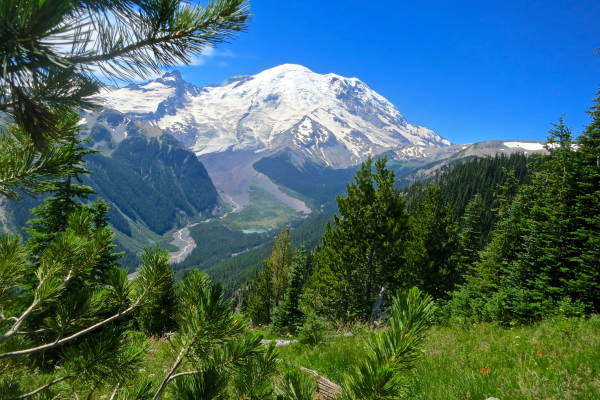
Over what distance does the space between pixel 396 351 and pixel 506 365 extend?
238 inches

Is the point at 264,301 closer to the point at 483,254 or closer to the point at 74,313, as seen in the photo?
the point at 483,254

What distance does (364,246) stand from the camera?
14.6 metres

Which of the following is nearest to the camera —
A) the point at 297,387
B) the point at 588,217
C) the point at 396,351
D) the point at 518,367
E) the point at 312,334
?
the point at 396,351

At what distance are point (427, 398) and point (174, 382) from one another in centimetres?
409

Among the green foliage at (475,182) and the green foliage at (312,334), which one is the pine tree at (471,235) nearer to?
the green foliage at (312,334)

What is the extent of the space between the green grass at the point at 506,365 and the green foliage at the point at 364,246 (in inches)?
262

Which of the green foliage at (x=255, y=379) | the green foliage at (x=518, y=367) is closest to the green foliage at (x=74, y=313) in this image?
the green foliage at (x=255, y=379)

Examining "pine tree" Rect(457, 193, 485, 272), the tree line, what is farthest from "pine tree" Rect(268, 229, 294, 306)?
"pine tree" Rect(457, 193, 485, 272)

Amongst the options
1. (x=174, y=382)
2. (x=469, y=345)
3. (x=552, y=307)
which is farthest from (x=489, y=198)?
(x=174, y=382)

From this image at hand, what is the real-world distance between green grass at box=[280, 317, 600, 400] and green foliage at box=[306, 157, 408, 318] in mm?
6665

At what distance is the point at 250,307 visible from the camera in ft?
117

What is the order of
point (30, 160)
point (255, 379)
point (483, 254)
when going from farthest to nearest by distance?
point (483, 254) → point (30, 160) → point (255, 379)

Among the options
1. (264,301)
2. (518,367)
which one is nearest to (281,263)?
(264,301)

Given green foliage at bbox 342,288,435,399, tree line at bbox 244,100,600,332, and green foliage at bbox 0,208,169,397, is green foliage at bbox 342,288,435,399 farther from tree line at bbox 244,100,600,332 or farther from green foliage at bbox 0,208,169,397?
tree line at bbox 244,100,600,332
